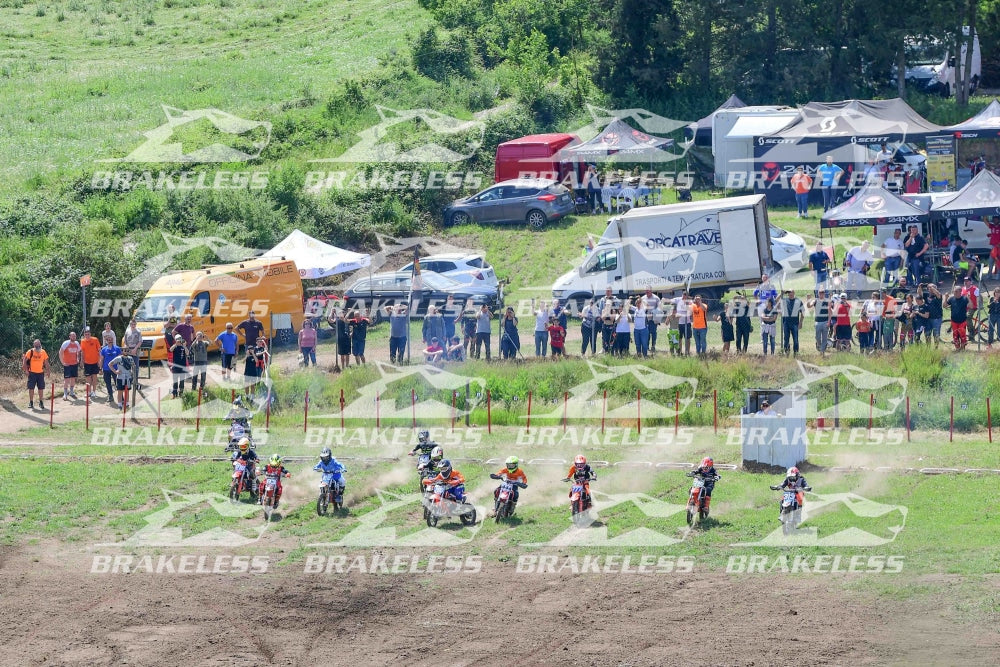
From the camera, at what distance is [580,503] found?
1967cm

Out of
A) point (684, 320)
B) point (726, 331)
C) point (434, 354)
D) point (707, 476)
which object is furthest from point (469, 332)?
point (707, 476)

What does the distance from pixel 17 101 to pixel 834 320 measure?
44.8 m

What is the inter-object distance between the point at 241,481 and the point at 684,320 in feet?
39.0

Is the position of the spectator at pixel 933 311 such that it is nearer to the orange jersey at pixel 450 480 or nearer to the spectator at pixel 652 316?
→ the spectator at pixel 652 316

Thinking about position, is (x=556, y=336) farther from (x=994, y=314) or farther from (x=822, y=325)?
(x=994, y=314)

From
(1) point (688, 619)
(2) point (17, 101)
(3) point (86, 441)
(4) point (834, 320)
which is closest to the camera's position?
(1) point (688, 619)

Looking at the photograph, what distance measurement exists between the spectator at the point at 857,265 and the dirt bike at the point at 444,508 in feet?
54.0

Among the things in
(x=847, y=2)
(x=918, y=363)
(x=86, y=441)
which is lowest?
(x=86, y=441)

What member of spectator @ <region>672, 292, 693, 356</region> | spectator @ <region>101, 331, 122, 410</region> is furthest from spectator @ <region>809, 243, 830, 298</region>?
spectator @ <region>101, 331, 122, 410</region>

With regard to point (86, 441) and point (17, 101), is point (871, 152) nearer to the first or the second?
point (86, 441)

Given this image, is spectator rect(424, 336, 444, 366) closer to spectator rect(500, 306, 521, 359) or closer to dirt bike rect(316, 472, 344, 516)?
spectator rect(500, 306, 521, 359)

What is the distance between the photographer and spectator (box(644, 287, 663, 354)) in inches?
1168

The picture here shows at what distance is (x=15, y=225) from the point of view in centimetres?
4050

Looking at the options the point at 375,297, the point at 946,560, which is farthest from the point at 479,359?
the point at 946,560
